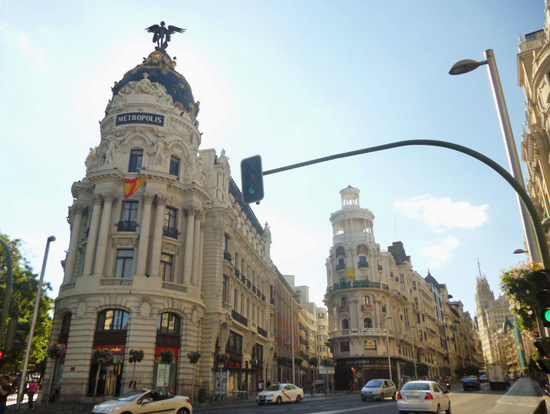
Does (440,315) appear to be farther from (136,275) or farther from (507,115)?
(507,115)

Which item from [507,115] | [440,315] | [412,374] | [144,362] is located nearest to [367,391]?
[144,362]

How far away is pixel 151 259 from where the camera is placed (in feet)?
111

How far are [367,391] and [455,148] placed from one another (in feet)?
90.4

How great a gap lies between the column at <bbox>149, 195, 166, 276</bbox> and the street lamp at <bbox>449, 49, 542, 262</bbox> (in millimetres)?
27998

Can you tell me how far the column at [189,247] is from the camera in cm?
3506

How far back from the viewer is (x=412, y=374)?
222 ft

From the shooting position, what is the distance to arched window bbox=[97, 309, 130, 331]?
31453 millimetres

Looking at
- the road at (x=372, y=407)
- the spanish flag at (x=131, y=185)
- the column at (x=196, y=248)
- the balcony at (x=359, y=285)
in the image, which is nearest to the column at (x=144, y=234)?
the spanish flag at (x=131, y=185)

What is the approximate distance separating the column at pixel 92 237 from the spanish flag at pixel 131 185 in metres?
2.24

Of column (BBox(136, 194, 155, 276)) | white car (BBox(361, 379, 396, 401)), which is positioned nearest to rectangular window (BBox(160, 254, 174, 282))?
column (BBox(136, 194, 155, 276))

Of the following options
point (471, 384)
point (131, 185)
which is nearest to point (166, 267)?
point (131, 185)

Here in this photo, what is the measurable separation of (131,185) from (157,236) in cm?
496

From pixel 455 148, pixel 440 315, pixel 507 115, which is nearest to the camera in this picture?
pixel 455 148

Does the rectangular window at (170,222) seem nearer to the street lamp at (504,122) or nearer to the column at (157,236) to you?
the column at (157,236)
